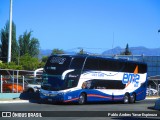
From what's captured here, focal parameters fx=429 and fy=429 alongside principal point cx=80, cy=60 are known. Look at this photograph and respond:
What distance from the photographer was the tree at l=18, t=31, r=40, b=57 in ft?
279

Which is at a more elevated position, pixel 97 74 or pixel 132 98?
pixel 97 74

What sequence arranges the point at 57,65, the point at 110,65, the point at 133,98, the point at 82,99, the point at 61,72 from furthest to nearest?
the point at 133,98 → the point at 110,65 → the point at 82,99 → the point at 57,65 → the point at 61,72

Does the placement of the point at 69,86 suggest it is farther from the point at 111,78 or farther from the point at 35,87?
the point at 35,87

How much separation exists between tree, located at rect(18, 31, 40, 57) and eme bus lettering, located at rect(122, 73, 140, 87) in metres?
49.7

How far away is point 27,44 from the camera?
85.9 metres

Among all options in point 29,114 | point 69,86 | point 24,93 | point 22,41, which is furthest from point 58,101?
point 22,41

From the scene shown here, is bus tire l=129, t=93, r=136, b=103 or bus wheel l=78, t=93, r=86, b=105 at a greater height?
bus wheel l=78, t=93, r=86, b=105

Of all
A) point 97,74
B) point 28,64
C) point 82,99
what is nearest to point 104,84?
point 97,74

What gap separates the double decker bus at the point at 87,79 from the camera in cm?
3059

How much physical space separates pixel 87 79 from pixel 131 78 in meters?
6.26

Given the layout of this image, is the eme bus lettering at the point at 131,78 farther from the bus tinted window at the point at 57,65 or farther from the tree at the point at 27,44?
the tree at the point at 27,44

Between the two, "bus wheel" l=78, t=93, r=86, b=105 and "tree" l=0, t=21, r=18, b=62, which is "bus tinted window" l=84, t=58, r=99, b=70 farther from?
"tree" l=0, t=21, r=18, b=62

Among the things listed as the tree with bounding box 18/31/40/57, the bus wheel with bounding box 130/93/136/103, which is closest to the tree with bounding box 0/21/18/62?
the tree with bounding box 18/31/40/57

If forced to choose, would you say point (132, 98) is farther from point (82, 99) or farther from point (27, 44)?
point (27, 44)
